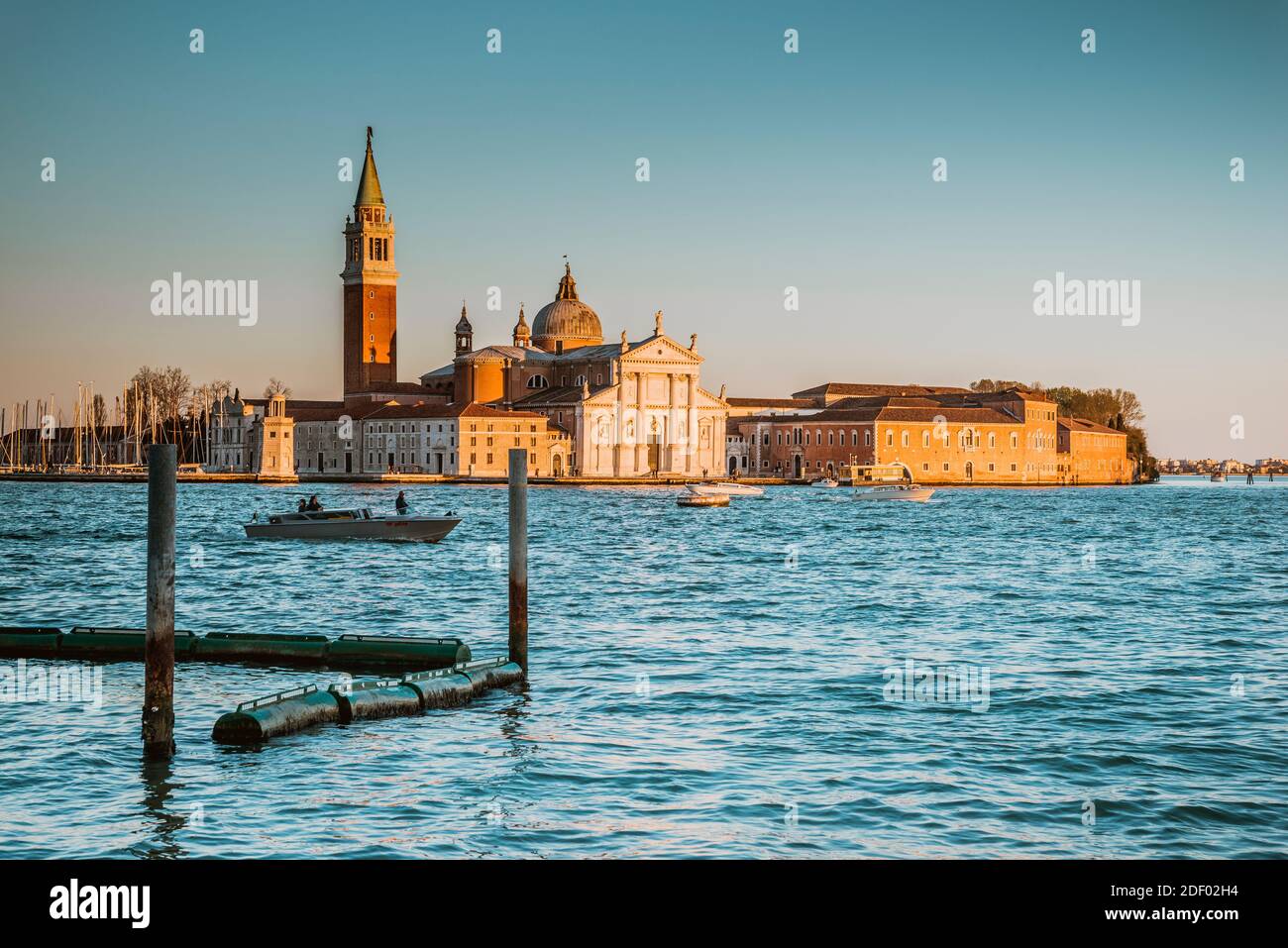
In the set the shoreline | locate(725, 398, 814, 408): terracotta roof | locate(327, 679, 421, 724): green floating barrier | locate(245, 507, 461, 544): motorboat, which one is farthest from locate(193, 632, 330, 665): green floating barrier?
locate(725, 398, 814, 408): terracotta roof

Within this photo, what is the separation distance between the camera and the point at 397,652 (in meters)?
13.9

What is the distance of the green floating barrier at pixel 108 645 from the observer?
48.0 ft

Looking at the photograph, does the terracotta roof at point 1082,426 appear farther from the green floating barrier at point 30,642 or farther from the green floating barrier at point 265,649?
the green floating barrier at point 30,642

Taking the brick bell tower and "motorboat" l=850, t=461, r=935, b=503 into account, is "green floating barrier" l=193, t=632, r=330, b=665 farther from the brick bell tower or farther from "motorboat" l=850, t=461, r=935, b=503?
the brick bell tower

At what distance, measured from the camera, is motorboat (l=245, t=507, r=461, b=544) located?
35156mm

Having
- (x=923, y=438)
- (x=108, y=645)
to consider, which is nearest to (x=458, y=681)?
(x=108, y=645)

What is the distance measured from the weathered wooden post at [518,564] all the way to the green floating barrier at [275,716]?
8.08ft

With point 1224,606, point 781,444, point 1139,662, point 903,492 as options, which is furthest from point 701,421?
point 1139,662

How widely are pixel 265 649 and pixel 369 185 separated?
91610 millimetres

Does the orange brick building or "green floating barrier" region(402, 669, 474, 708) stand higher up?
the orange brick building

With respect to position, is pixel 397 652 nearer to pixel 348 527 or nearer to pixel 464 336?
pixel 348 527

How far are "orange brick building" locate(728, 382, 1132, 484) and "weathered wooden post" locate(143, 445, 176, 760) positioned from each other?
89.9m

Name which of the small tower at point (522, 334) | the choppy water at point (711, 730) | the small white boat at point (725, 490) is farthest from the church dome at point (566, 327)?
the choppy water at point (711, 730)
